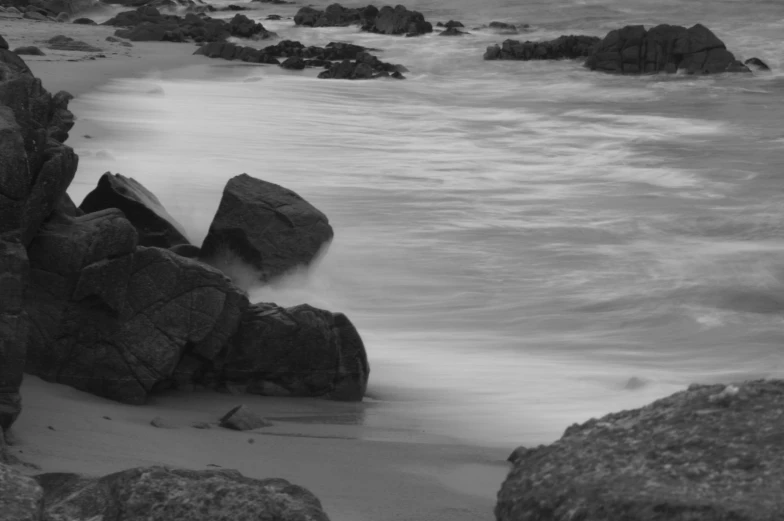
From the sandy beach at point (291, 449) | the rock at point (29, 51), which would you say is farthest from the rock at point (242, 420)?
the rock at point (29, 51)

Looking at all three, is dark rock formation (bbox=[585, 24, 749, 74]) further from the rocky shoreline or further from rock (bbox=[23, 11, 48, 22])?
the rocky shoreline

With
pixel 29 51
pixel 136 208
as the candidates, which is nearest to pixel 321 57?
pixel 29 51

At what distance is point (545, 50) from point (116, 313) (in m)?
25.6

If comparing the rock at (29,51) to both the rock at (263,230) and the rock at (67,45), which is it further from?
the rock at (263,230)

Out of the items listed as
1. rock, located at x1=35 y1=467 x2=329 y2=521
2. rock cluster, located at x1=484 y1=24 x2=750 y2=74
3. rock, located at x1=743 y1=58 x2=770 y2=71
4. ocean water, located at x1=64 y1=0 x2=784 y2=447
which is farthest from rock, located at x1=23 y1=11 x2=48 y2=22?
rock, located at x1=35 y1=467 x2=329 y2=521

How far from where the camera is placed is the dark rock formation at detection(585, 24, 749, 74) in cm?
2753

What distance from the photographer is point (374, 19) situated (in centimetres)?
3781

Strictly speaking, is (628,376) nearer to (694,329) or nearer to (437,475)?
(694,329)

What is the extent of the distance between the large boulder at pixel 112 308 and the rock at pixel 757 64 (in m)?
24.0

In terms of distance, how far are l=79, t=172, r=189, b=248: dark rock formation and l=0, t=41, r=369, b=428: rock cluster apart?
81 centimetres

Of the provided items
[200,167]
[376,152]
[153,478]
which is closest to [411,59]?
[376,152]

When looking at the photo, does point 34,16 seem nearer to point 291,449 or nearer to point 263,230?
point 263,230

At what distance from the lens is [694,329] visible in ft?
30.7

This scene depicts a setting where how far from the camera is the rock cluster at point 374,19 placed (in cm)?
3562
